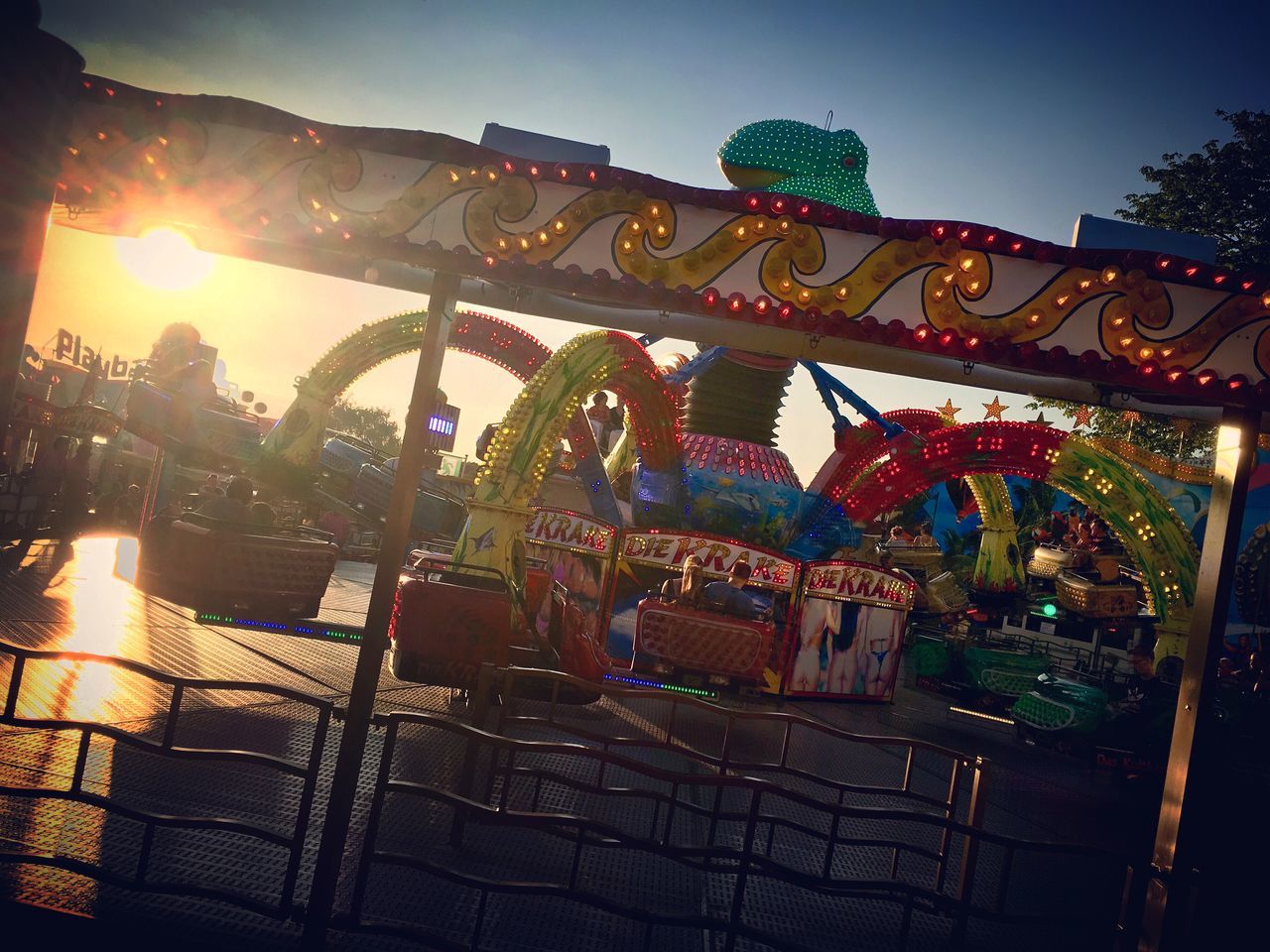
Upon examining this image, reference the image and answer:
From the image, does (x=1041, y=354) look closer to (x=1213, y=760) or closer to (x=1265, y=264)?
(x=1213, y=760)

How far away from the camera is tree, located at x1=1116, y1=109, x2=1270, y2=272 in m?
17.1

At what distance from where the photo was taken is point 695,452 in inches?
504

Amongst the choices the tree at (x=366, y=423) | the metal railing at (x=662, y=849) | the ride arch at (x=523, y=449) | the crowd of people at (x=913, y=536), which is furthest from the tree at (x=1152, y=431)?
the tree at (x=366, y=423)

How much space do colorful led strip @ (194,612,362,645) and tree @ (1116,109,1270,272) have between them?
18346 millimetres

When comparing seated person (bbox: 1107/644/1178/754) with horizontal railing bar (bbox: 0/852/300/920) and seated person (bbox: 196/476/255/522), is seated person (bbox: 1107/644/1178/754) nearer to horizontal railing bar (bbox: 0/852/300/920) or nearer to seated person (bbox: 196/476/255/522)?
horizontal railing bar (bbox: 0/852/300/920)

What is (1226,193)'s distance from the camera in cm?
1772

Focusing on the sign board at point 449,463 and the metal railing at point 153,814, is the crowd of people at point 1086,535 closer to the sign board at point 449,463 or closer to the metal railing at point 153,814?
the sign board at point 449,463

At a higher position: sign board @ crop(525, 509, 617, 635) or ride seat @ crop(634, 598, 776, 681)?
sign board @ crop(525, 509, 617, 635)

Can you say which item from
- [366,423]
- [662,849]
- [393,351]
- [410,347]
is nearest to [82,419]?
[393,351]

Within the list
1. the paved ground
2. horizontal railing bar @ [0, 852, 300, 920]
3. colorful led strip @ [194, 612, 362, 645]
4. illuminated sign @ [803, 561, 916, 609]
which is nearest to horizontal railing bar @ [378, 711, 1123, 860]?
horizontal railing bar @ [0, 852, 300, 920]

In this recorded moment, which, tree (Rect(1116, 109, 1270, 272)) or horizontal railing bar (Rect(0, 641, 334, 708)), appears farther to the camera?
tree (Rect(1116, 109, 1270, 272))

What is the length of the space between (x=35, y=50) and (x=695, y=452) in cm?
1085

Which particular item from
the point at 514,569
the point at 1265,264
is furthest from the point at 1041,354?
the point at 1265,264

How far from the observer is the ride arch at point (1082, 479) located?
10.7 m
